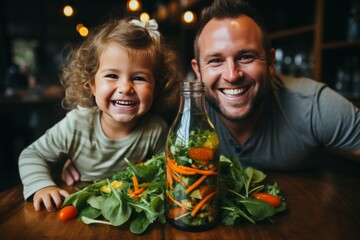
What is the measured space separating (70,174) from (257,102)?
763 mm

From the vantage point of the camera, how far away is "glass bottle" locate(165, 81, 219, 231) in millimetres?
681

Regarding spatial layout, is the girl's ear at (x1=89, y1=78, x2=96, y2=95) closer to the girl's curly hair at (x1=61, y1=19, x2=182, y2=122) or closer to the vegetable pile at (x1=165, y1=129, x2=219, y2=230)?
the girl's curly hair at (x1=61, y1=19, x2=182, y2=122)

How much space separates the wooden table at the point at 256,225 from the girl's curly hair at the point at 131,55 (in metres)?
0.48

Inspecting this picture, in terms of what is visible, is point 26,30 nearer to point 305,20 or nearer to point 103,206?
point 305,20

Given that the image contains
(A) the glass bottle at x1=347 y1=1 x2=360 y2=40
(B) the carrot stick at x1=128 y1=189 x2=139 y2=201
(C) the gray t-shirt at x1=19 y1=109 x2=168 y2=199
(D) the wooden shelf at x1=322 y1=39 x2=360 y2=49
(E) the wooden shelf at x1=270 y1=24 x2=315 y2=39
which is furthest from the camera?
(E) the wooden shelf at x1=270 y1=24 x2=315 y2=39

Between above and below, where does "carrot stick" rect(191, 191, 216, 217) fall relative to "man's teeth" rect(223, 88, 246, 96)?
below

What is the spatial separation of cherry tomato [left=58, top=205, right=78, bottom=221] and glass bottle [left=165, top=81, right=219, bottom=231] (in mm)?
235

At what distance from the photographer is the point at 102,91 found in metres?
1.07

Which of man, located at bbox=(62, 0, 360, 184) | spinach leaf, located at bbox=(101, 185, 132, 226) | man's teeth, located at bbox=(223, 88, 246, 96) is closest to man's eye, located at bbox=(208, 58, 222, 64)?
man, located at bbox=(62, 0, 360, 184)

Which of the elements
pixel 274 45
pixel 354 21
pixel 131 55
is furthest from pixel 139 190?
pixel 274 45

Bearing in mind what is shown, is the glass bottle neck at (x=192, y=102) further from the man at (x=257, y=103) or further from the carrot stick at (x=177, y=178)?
the man at (x=257, y=103)

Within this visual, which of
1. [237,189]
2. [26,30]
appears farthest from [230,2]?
[26,30]

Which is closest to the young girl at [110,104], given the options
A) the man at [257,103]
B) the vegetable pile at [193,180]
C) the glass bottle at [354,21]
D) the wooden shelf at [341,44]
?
the man at [257,103]

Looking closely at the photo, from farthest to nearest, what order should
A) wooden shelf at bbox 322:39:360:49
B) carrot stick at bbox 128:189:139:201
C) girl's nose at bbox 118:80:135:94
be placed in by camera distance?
wooden shelf at bbox 322:39:360:49 < girl's nose at bbox 118:80:135:94 < carrot stick at bbox 128:189:139:201
